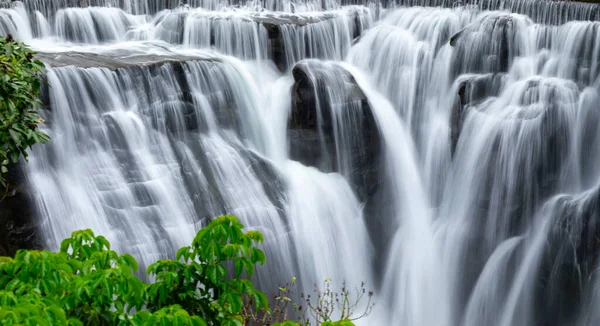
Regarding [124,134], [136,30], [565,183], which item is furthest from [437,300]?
[136,30]

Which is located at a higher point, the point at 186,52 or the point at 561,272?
the point at 186,52

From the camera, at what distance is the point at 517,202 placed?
43.1ft

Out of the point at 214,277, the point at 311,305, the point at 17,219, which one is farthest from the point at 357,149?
the point at 214,277

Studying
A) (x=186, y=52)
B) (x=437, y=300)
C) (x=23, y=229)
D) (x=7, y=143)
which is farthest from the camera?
(x=186, y=52)

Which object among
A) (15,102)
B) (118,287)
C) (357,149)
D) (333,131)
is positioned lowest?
(357,149)

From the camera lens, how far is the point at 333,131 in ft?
49.8

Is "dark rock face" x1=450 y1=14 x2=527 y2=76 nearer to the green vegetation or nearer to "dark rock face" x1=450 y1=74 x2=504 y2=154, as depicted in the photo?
"dark rock face" x1=450 y1=74 x2=504 y2=154

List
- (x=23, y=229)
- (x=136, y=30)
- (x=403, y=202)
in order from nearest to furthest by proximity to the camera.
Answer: (x=23, y=229)
(x=403, y=202)
(x=136, y=30)

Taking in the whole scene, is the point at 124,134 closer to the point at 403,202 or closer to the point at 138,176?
the point at 138,176

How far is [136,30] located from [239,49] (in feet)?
9.02

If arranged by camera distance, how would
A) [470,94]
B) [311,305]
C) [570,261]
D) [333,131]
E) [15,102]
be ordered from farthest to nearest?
[333,131] → [470,94] → [570,261] → [311,305] → [15,102]

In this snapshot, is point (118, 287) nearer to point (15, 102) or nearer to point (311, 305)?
point (15, 102)

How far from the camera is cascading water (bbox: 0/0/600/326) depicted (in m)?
12.0

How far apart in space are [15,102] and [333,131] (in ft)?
24.4
